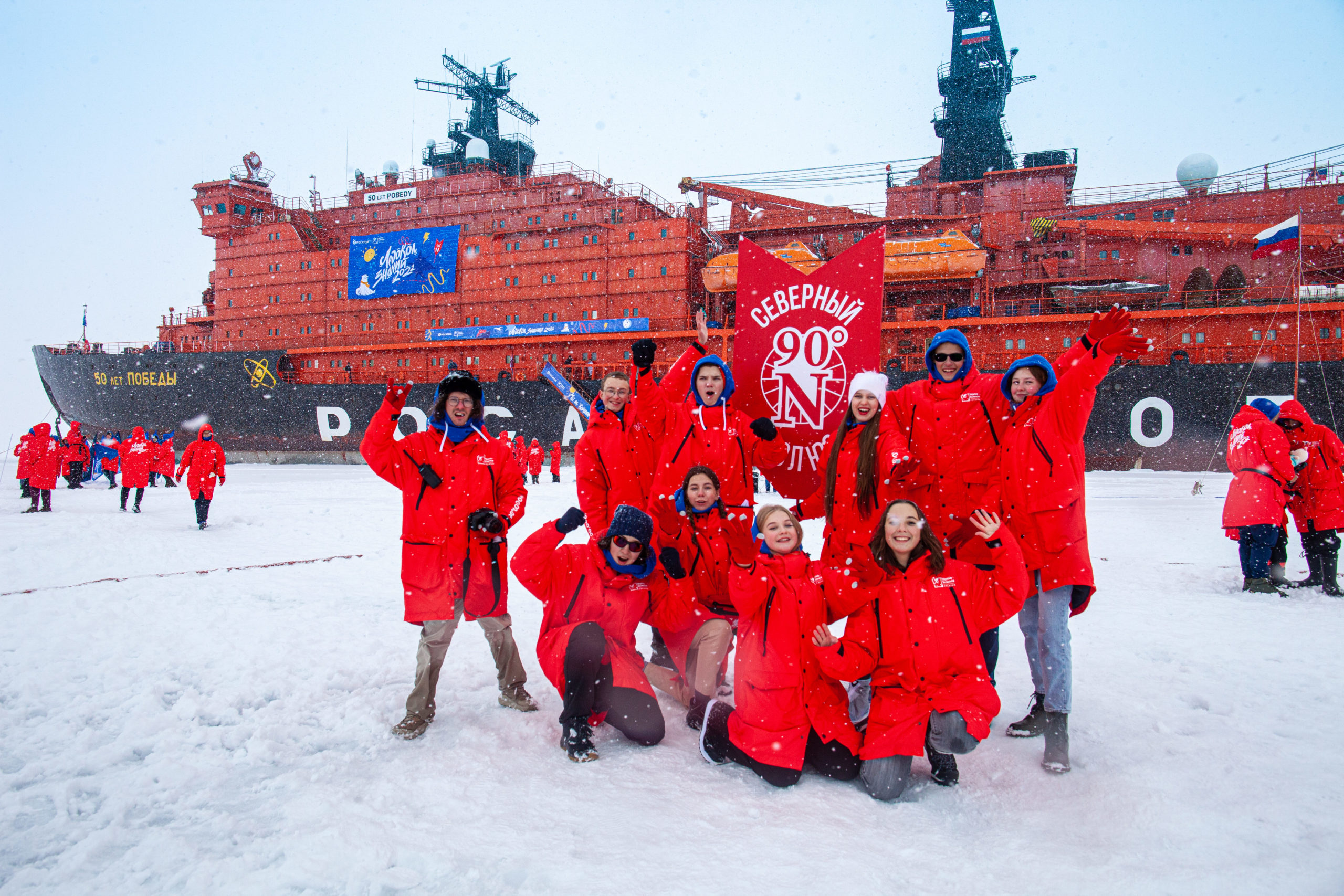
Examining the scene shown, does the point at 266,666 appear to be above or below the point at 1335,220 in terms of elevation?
below

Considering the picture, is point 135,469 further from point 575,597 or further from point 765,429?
point 765,429

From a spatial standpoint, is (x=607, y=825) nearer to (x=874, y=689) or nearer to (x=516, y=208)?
(x=874, y=689)

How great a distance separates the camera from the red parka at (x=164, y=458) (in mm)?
12523

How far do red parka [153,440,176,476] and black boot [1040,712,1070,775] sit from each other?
15.1 m

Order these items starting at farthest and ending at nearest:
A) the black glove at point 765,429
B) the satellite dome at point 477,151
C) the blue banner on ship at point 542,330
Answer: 1. the satellite dome at point 477,151
2. the blue banner on ship at point 542,330
3. the black glove at point 765,429

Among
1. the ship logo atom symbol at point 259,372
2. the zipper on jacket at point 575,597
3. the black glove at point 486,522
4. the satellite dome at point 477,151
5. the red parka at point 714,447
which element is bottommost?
the zipper on jacket at point 575,597

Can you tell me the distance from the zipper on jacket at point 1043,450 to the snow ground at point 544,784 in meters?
1.10

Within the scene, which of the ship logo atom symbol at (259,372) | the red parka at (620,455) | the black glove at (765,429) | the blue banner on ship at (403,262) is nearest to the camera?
the black glove at (765,429)

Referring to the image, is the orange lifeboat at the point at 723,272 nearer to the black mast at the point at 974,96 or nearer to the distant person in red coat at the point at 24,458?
the black mast at the point at 974,96

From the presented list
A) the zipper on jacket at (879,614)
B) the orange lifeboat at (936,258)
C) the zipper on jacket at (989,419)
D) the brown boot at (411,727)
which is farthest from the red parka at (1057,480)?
the orange lifeboat at (936,258)

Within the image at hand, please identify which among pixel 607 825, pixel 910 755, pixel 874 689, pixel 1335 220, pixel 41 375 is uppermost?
pixel 1335 220

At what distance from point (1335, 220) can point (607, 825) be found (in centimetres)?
2031

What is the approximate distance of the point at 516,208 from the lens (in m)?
20.0

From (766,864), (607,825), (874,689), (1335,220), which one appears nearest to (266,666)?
(607,825)
